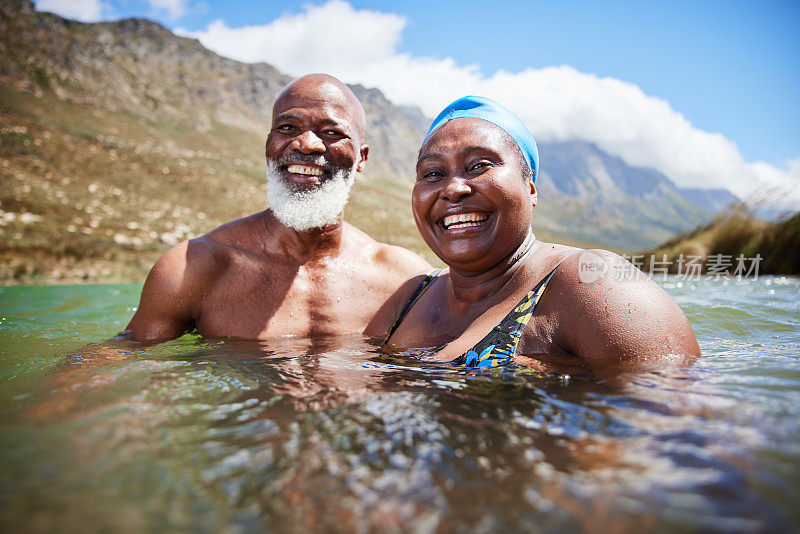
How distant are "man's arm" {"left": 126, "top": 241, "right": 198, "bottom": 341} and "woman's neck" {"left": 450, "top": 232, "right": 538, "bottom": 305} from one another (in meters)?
2.06

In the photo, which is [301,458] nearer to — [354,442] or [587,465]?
[354,442]

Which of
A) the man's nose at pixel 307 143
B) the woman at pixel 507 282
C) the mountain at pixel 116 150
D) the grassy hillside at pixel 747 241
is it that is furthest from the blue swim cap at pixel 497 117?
the mountain at pixel 116 150

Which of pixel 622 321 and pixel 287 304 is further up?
pixel 622 321

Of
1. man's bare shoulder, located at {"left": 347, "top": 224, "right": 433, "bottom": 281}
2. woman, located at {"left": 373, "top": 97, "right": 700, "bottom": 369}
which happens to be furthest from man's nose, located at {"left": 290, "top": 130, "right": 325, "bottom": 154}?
woman, located at {"left": 373, "top": 97, "right": 700, "bottom": 369}

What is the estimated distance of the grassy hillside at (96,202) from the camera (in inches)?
462

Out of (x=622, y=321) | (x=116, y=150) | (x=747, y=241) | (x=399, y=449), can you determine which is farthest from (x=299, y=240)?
(x=116, y=150)

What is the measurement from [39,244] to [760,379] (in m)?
15.0

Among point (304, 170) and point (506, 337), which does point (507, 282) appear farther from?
point (304, 170)

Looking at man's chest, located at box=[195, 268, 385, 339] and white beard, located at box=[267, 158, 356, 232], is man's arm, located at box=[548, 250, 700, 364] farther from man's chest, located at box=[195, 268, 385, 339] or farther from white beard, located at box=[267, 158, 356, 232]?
white beard, located at box=[267, 158, 356, 232]

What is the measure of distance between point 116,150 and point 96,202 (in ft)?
46.7

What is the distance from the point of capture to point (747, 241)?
9977 millimetres

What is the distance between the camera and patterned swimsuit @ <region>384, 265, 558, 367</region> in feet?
7.00

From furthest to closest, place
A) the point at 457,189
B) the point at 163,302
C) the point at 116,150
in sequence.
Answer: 1. the point at 116,150
2. the point at 163,302
3. the point at 457,189

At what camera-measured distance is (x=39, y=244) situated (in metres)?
12.2
